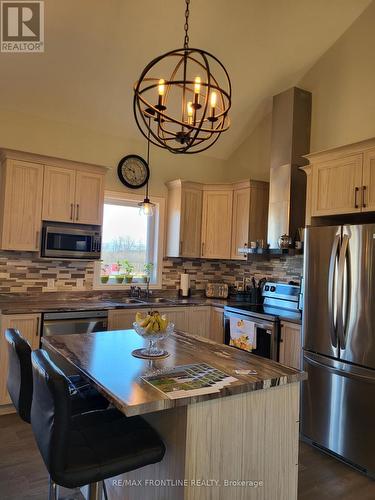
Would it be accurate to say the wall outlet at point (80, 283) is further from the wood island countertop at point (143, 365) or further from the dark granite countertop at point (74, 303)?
the wood island countertop at point (143, 365)

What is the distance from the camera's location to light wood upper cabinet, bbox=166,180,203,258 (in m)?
4.65

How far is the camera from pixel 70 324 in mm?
3520

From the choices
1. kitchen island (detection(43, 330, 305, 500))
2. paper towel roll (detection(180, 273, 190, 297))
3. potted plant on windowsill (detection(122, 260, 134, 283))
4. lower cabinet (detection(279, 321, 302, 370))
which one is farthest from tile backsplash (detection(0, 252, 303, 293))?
kitchen island (detection(43, 330, 305, 500))

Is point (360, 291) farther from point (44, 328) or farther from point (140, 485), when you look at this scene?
point (44, 328)

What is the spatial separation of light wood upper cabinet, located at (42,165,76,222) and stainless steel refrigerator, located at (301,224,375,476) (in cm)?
234

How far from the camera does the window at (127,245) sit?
4539 mm

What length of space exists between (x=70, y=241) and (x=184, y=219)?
4.79ft

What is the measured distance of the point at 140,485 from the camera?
6.18 ft

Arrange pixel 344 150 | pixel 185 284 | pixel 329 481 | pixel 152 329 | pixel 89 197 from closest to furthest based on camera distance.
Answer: pixel 152 329
pixel 329 481
pixel 344 150
pixel 89 197
pixel 185 284

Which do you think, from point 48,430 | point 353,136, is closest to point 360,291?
point 353,136

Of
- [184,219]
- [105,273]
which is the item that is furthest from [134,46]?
[105,273]

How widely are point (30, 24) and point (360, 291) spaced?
11.4 feet

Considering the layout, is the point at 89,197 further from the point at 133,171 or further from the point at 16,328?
the point at 16,328

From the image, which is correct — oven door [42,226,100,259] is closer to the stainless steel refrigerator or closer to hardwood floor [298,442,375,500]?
the stainless steel refrigerator
